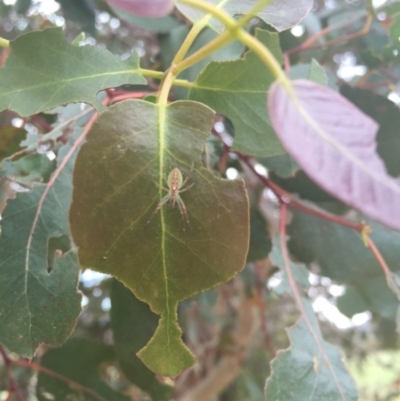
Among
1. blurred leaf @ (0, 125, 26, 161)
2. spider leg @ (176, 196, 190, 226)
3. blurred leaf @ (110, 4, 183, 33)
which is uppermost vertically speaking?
spider leg @ (176, 196, 190, 226)

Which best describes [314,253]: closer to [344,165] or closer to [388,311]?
[388,311]

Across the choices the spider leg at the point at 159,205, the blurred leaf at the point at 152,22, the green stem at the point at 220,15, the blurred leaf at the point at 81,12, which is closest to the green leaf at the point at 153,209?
the spider leg at the point at 159,205

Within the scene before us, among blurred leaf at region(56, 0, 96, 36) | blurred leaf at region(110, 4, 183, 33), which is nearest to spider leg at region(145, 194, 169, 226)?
blurred leaf at region(110, 4, 183, 33)

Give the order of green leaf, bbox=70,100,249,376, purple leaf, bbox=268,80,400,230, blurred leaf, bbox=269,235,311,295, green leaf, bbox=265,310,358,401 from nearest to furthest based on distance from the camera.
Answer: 1. purple leaf, bbox=268,80,400,230
2. green leaf, bbox=70,100,249,376
3. green leaf, bbox=265,310,358,401
4. blurred leaf, bbox=269,235,311,295

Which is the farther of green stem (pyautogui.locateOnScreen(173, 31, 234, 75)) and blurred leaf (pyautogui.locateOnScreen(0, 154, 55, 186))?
blurred leaf (pyautogui.locateOnScreen(0, 154, 55, 186))

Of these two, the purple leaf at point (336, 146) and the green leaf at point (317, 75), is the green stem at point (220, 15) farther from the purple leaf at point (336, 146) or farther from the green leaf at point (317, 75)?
the green leaf at point (317, 75)

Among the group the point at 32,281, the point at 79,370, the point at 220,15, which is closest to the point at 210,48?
the point at 220,15

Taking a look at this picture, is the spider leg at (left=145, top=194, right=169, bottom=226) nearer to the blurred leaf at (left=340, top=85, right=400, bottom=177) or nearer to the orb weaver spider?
the orb weaver spider
